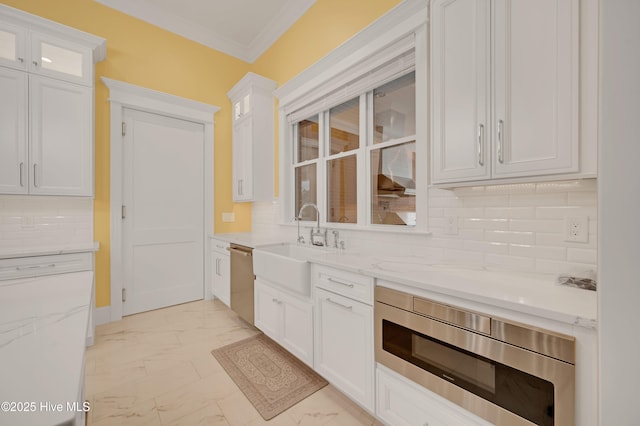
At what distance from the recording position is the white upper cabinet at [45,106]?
2.34 m

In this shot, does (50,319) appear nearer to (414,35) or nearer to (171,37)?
(414,35)

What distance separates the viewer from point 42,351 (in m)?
0.64

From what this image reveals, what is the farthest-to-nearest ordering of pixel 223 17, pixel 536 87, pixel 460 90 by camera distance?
pixel 223 17 < pixel 460 90 < pixel 536 87

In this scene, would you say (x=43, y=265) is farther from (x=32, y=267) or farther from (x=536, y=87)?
(x=536, y=87)

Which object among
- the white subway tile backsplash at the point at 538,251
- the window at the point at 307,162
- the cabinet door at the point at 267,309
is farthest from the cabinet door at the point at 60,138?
the white subway tile backsplash at the point at 538,251

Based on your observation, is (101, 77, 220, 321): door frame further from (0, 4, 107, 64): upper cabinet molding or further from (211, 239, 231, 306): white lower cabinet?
(211, 239, 231, 306): white lower cabinet

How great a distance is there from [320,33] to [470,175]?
2.37 meters

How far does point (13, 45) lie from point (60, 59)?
298mm

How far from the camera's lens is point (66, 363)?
583 mm

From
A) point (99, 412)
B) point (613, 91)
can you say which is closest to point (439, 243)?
point (613, 91)

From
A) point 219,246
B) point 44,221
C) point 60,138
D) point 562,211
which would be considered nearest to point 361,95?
point 562,211

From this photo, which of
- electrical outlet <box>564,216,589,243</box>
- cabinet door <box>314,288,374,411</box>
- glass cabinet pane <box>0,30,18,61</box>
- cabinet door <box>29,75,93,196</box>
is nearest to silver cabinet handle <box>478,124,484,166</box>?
electrical outlet <box>564,216,589,243</box>

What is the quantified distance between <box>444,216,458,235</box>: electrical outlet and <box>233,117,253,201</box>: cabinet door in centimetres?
238

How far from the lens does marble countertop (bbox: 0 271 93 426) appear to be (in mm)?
444
